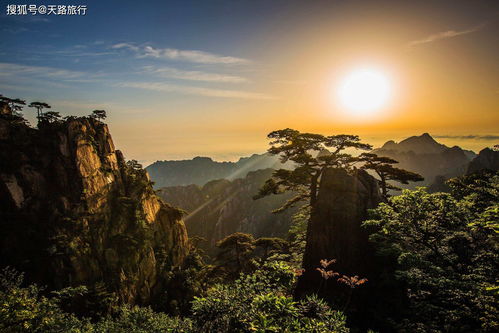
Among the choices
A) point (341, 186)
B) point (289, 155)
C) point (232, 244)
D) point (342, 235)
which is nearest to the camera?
point (342, 235)

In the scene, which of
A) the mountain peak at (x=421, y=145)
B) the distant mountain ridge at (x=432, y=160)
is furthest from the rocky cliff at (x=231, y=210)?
the mountain peak at (x=421, y=145)

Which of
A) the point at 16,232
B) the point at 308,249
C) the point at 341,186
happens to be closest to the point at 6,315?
the point at 308,249

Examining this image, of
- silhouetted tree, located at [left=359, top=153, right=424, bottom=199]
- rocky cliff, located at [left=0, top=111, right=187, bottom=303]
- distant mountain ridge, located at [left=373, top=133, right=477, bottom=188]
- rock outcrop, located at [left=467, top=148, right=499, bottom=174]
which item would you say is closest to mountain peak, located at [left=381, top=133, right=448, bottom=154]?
distant mountain ridge, located at [left=373, top=133, right=477, bottom=188]

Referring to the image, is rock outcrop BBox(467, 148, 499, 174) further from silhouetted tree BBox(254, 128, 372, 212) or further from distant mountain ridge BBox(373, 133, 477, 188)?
silhouetted tree BBox(254, 128, 372, 212)

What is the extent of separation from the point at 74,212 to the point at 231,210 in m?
97.1

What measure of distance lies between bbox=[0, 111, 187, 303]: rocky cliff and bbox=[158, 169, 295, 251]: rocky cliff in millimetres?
71194

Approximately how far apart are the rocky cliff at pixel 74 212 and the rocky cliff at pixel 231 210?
7119 cm

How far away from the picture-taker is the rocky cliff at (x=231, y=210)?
109312 millimetres

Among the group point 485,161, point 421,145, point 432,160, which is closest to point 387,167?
point 485,161

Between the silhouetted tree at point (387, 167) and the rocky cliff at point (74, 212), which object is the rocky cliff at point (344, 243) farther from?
the rocky cliff at point (74, 212)

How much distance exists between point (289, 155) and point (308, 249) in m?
8.94

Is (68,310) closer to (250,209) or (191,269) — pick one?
(191,269)

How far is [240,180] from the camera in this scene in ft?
456

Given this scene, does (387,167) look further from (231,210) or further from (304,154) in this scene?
(231,210)
